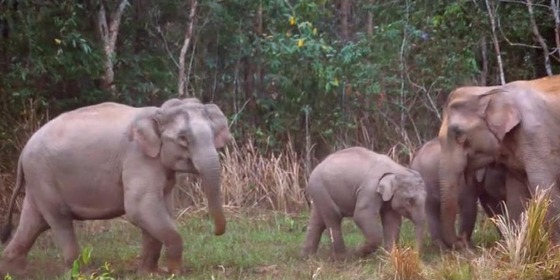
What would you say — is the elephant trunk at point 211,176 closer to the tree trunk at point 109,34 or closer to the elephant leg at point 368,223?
the elephant leg at point 368,223

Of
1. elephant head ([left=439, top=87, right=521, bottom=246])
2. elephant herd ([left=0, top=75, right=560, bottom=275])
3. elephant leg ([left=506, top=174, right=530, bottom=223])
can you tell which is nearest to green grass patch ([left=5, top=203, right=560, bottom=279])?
elephant herd ([left=0, top=75, right=560, bottom=275])

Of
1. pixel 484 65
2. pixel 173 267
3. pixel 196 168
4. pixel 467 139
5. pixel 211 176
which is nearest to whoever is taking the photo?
pixel 211 176

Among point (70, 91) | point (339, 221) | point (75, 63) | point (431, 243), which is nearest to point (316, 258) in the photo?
point (339, 221)

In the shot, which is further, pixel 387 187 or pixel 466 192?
pixel 466 192

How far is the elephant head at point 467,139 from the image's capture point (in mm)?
10227

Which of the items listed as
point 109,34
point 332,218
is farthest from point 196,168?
point 109,34

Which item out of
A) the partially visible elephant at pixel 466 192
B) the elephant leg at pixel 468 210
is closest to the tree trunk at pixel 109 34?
the partially visible elephant at pixel 466 192

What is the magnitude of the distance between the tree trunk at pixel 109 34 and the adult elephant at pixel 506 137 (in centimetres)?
664

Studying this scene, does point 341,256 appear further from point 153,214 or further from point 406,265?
point 406,265

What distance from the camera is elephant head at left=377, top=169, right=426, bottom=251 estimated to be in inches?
415

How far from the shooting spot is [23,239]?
10266mm

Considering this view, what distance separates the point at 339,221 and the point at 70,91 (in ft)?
20.2

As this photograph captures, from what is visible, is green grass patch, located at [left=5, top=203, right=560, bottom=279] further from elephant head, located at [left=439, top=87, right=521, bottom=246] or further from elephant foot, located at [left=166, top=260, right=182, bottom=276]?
elephant head, located at [left=439, top=87, right=521, bottom=246]

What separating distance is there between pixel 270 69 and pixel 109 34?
290cm
